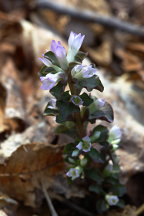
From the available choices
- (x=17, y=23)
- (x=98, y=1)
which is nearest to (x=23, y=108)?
(x=17, y=23)

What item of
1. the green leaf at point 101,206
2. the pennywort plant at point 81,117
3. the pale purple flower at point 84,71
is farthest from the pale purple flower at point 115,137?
the pale purple flower at point 84,71

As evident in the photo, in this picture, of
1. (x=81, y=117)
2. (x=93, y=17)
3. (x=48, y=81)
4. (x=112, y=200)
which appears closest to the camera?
(x=48, y=81)

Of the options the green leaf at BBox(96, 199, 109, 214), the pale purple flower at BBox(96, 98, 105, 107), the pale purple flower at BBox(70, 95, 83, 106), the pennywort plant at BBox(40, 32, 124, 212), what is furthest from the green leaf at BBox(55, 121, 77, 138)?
the green leaf at BBox(96, 199, 109, 214)

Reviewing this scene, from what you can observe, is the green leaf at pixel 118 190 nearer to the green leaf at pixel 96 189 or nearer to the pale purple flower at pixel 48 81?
the green leaf at pixel 96 189

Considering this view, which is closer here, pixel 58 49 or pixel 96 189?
pixel 58 49

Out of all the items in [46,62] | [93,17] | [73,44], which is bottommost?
[46,62]

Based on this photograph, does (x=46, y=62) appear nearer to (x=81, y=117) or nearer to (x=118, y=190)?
(x=81, y=117)

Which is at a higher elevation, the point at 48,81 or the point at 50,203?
the point at 48,81

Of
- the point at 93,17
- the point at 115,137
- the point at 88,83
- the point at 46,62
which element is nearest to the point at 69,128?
the point at 115,137

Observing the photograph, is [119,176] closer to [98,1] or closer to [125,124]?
[125,124]
